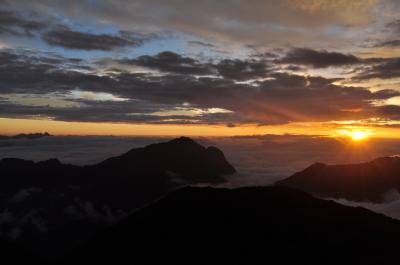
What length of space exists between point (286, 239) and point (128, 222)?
58.1 metres

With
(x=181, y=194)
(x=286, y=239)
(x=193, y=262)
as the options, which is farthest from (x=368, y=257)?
(x=181, y=194)

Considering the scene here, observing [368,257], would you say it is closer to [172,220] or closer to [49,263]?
[172,220]

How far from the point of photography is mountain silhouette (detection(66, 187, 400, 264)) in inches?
4680

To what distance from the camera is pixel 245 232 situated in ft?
447

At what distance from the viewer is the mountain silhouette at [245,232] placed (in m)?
119

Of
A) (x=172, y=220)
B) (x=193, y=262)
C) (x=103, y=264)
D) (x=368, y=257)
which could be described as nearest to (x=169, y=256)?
(x=193, y=262)

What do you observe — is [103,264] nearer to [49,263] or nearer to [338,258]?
[49,263]

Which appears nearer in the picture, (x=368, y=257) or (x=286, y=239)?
(x=368, y=257)

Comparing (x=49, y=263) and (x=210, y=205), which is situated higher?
(x=210, y=205)

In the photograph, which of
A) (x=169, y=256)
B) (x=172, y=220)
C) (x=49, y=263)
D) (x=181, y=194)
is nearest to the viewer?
(x=169, y=256)

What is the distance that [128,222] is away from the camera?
157375mm

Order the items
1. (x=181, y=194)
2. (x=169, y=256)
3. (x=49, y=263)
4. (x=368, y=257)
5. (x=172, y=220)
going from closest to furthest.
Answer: (x=368, y=257) → (x=169, y=256) → (x=49, y=263) → (x=172, y=220) → (x=181, y=194)

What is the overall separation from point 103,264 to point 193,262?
2674cm

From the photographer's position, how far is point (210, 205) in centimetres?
16250
